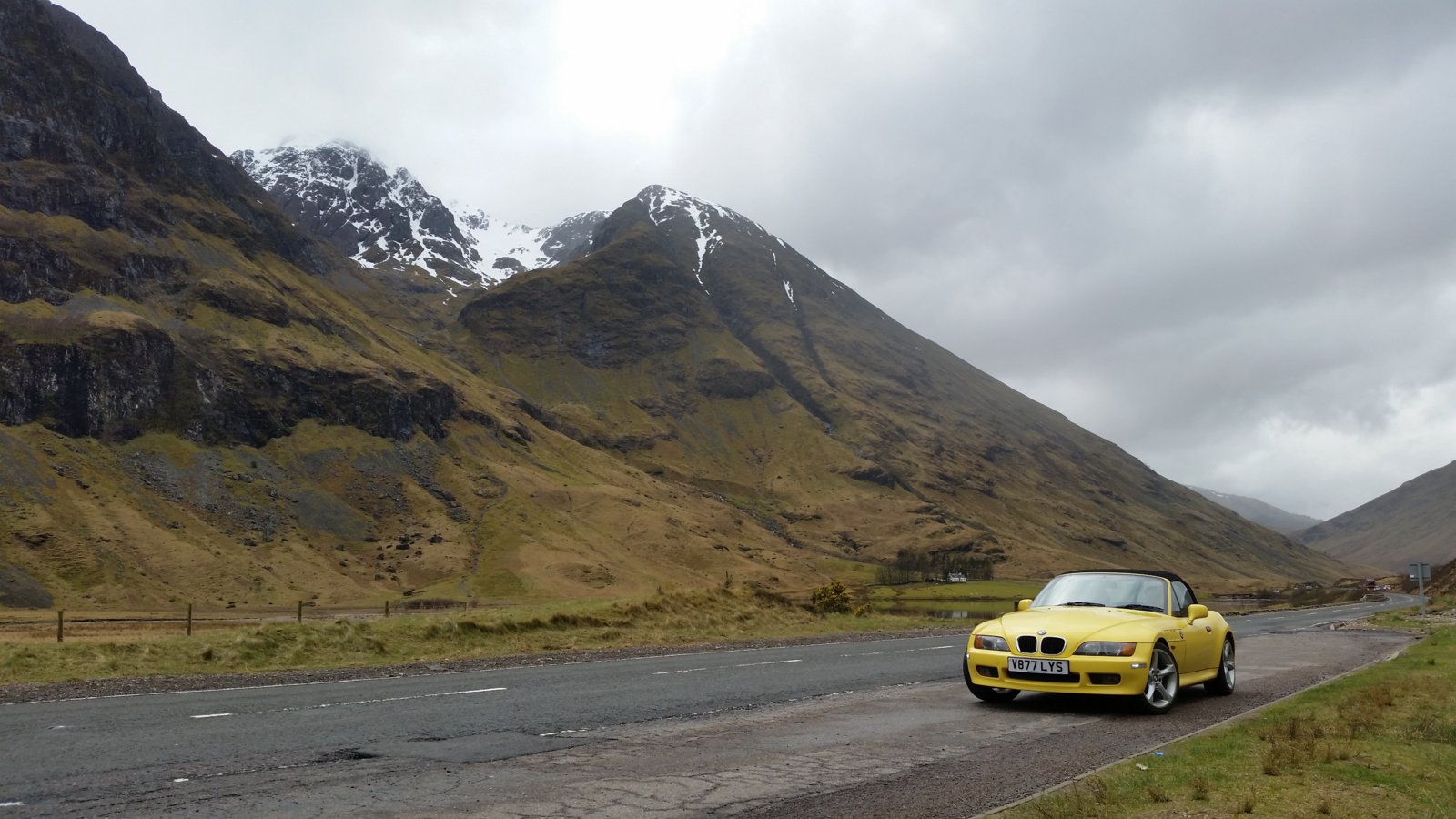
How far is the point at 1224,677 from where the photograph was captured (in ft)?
46.8

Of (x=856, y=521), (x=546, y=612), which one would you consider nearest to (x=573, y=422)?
(x=856, y=521)

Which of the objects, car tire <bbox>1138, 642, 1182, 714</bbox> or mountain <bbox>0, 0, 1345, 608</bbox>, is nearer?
car tire <bbox>1138, 642, 1182, 714</bbox>

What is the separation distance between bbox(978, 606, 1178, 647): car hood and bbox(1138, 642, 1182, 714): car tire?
0.30 metres

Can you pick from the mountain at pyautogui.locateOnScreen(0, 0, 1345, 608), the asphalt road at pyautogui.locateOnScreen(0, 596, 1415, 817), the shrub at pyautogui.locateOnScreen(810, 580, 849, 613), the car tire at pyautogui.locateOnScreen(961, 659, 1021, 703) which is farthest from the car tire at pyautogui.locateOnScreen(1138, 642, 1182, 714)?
the mountain at pyautogui.locateOnScreen(0, 0, 1345, 608)

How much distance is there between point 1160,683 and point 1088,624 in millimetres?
1187

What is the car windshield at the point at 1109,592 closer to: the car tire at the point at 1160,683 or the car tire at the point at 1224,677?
the car tire at the point at 1160,683

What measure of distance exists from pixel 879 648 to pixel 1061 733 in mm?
14401

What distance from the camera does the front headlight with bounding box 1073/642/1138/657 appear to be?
11.7m

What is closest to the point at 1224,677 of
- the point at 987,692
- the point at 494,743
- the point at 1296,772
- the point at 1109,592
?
the point at 1109,592

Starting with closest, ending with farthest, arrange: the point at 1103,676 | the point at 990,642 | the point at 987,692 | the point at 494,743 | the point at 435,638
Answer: the point at 494,743 → the point at 1103,676 → the point at 990,642 → the point at 987,692 → the point at 435,638

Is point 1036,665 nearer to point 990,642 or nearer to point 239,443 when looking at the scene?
point 990,642

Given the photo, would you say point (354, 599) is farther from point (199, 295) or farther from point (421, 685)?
point (421, 685)

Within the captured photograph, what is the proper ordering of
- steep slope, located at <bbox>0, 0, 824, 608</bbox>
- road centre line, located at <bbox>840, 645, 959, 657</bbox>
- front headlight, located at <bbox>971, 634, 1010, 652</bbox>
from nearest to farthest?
1. front headlight, located at <bbox>971, 634, 1010, 652</bbox>
2. road centre line, located at <bbox>840, 645, 959, 657</bbox>
3. steep slope, located at <bbox>0, 0, 824, 608</bbox>

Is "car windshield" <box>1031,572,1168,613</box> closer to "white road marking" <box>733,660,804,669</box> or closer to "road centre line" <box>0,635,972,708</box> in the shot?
"white road marking" <box>733,660,804,669</box>
